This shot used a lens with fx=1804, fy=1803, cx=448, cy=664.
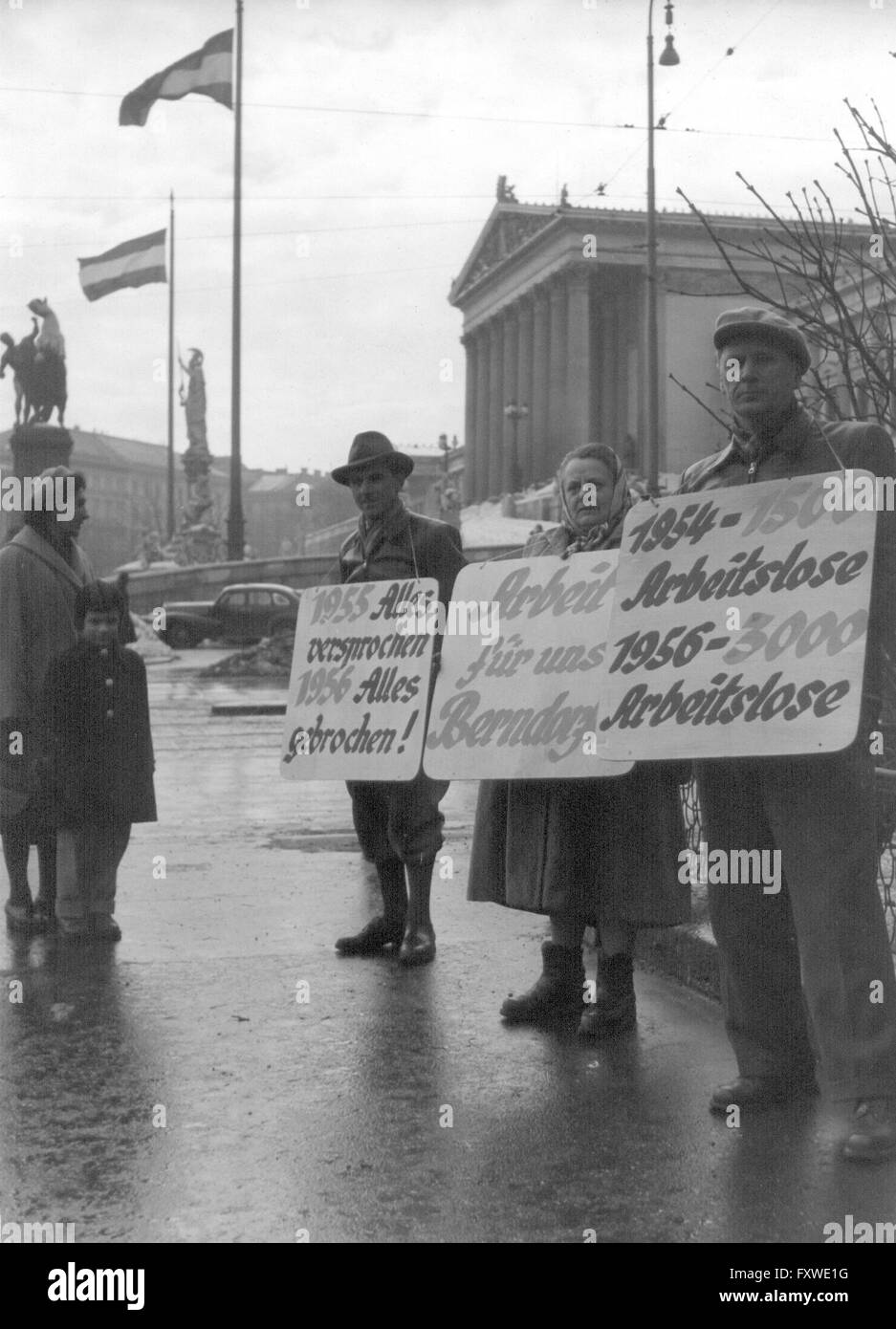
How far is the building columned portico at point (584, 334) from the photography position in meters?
64.5

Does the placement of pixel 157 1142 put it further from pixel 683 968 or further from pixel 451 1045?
pixel 683 968

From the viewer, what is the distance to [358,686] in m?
5.92

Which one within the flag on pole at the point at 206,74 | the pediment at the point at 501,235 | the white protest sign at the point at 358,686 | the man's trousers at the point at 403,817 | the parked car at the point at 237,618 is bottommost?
the parked car at the point at 237,618

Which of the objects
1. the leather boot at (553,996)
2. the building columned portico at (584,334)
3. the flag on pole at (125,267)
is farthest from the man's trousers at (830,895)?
the building columned portico at (584,334)

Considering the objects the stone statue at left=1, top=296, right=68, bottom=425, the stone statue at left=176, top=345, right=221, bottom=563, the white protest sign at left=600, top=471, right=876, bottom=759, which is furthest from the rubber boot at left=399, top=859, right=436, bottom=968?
the stone statue at left=176, top=345, right=221, bottom=563

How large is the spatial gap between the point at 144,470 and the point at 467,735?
118 m

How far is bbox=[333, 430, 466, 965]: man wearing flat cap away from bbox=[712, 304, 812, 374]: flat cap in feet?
6.59

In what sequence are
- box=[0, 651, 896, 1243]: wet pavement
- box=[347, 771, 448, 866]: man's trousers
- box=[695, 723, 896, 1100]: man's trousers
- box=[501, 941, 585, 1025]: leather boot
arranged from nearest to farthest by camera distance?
box=[0, 651, 896, 1243]: wet pavement
box=[695, 723, 896, 1100]: man's trousers
box=[501, 941, 585, 1025]: leather boot
box=[347, 771, 448, 866]: man's trousers

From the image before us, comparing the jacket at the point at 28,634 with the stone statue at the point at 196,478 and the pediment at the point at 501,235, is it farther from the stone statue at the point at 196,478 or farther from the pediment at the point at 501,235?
the pediment at the point at 501,235

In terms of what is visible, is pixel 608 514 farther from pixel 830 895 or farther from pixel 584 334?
pixel 584 334

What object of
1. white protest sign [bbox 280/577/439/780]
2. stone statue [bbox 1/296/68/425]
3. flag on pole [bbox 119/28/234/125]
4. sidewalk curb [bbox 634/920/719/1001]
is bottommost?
sidewalk curb [bbox 634/920/719/1001]

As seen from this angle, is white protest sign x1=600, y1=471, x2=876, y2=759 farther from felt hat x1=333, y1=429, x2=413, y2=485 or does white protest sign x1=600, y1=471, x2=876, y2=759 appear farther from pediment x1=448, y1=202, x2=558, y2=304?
A: pediment x1=448, y1=202, x2=558, y2=304

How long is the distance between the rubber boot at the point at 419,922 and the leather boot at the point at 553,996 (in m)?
0.84

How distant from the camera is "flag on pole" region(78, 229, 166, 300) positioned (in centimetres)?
3516
